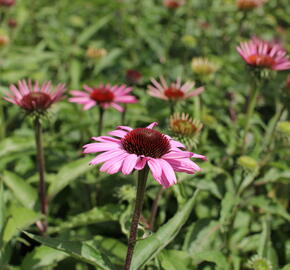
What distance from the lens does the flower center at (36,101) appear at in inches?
63.6

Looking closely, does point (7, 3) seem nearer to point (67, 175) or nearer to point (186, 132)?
point (67, 175)

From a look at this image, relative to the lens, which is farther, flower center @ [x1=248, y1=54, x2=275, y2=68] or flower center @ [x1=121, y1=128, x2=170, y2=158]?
flower center @ [x1=248, y1=54, x2=275, y2=68]

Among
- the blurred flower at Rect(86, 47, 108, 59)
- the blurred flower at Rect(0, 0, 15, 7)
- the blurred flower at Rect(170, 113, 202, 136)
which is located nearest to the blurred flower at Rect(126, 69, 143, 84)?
the blurred flower at Rect(86, 47, 108, 59)

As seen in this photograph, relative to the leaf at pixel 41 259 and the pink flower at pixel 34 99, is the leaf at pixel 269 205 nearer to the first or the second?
the leaf at pixel 41 259

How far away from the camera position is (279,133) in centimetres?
186

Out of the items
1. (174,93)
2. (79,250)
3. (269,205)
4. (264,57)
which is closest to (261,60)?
(264,57)

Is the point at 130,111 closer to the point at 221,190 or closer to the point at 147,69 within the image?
the point at 147,69

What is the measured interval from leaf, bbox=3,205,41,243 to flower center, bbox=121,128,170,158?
707mm

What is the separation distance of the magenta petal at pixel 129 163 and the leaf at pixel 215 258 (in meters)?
0.73

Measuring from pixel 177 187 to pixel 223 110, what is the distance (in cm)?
112

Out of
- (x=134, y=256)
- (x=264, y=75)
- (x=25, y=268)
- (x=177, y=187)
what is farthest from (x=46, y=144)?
(x=264, y=75)

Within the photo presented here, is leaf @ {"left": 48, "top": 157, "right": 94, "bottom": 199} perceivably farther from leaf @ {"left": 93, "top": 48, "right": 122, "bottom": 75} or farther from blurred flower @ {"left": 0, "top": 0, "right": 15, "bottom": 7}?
blurred flower @ {"left": 0, "top": 0, "right": 15, "bottom": 7}

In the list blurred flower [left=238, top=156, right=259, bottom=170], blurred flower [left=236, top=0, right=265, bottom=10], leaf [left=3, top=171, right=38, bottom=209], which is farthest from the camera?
blurred flower [left=236, top=0, right=265, bottom=10]

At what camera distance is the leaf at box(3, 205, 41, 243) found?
1.51 m
